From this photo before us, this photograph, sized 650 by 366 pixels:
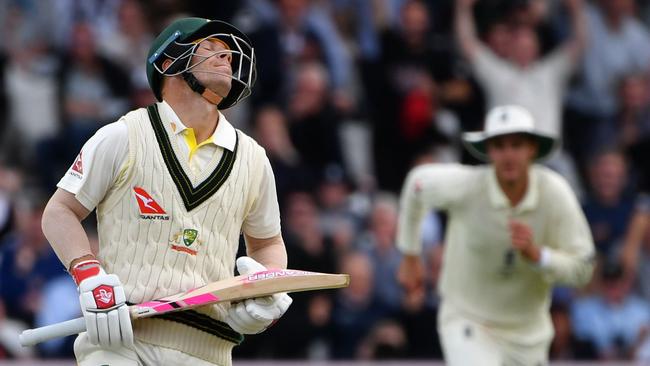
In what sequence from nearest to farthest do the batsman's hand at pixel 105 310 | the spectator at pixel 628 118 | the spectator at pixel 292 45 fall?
the batsman's hand at pixel 105 310 → the spectator at pixel 292 45 → the spectator at pixel 628 118

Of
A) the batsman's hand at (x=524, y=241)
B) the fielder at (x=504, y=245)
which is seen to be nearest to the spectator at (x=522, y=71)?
the fielder at (x=504, y=245)

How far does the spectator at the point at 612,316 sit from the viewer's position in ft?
39.5

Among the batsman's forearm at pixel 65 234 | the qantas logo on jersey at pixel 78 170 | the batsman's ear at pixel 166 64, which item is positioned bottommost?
the batsman's forearm at pixel 65 234

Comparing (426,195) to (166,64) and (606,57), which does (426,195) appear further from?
(606,57)

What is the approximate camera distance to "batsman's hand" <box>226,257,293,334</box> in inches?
224

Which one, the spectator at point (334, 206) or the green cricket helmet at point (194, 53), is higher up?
the green cricket helmet at point (194, 53)

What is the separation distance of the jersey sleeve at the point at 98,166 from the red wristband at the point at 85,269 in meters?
0.24

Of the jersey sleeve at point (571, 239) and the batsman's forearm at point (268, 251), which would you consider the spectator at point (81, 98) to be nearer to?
the jersey sleeve at point (571, 239)

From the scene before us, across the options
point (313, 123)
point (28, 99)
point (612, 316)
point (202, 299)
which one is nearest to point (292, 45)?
point (313, 123)

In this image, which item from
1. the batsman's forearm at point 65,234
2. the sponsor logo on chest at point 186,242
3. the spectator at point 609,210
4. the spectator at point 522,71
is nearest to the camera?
the batsman's forearm at point 65,234

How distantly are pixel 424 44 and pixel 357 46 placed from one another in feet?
1.88

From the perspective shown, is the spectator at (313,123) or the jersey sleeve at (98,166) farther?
the spectator at (313,123)

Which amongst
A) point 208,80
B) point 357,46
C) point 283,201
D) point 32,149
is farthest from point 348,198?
point 208,80

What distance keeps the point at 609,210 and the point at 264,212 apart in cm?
678
